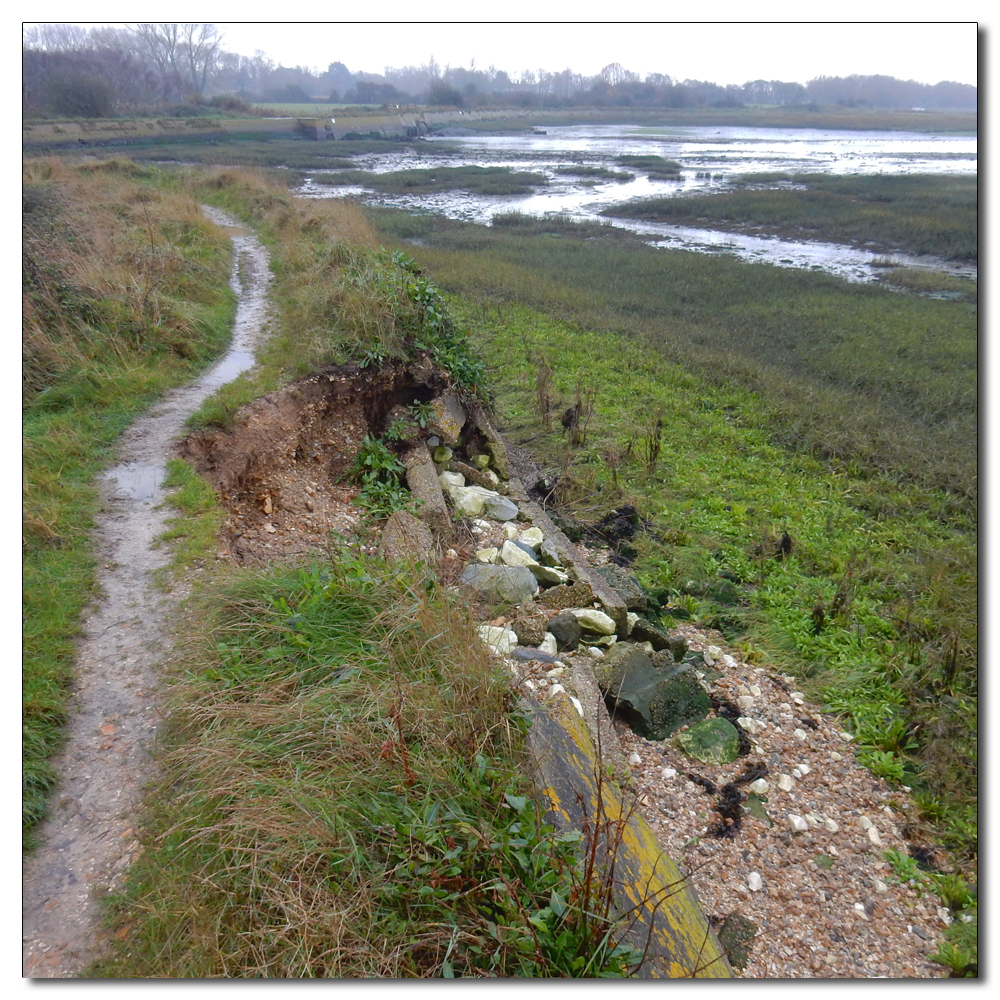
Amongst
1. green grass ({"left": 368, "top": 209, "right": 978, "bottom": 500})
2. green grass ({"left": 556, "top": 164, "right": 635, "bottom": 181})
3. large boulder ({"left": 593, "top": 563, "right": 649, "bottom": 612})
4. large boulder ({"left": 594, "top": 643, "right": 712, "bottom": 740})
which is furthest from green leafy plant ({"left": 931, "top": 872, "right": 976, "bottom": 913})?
green grass ({"left": 556, "top": 164, "right": 635, "bottom": 181})

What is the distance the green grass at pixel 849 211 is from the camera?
2247cm

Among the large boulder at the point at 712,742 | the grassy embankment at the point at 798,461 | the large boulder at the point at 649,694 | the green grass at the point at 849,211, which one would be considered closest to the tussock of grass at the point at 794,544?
the grassy embankment at the point at 798,461

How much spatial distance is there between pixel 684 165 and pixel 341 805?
53.3m

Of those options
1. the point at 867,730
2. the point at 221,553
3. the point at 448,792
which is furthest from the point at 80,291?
the point at 867,730

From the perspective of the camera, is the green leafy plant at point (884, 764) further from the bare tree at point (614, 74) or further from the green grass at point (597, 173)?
the green grass at point (597, 173)

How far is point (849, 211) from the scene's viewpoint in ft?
90.4

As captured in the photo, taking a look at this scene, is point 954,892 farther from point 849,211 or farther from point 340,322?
point 849,211

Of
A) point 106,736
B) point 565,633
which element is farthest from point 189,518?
point 565,633

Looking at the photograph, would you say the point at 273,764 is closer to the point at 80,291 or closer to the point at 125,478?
the point at 125,478

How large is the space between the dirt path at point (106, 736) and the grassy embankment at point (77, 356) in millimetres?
114

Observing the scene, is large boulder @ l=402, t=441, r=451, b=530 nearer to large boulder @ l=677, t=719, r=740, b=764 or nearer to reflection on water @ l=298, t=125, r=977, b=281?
large boulder @ l=677, t=719, r=740, b=764

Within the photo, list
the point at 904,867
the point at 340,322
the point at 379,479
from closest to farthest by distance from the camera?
1. the point at 904,867
2. the point at 379,479
3. the point at 340,322

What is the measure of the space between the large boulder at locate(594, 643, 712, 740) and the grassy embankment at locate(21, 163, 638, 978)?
1234mm

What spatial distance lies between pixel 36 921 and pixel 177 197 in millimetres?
18098
